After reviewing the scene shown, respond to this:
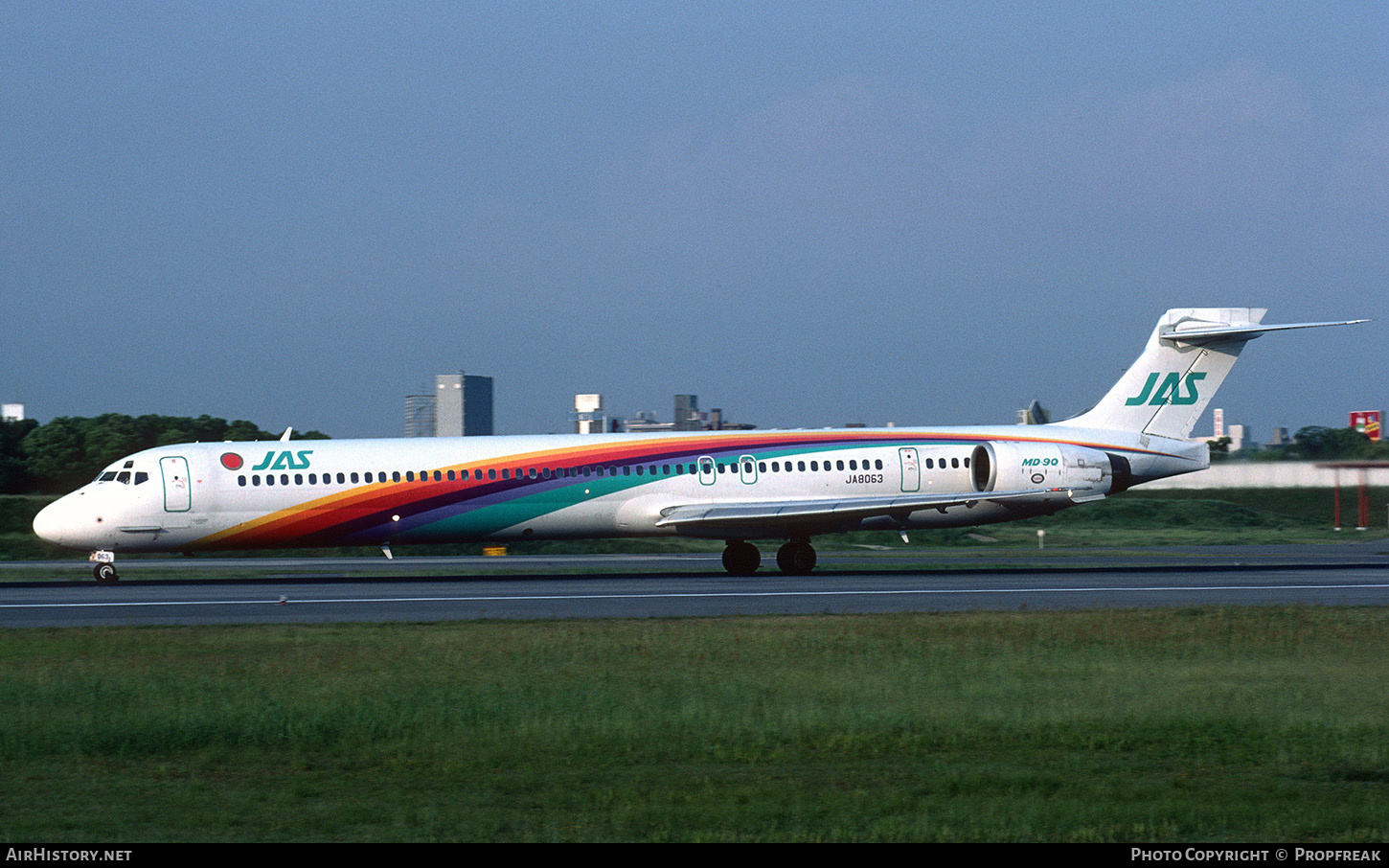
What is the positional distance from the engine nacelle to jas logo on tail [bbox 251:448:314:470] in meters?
15.5

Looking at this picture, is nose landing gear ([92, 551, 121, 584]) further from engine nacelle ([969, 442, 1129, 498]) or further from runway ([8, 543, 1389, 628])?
engine nacelle ([969, 442, 1129, 498])

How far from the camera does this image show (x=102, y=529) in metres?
29.4

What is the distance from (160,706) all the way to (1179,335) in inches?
1112

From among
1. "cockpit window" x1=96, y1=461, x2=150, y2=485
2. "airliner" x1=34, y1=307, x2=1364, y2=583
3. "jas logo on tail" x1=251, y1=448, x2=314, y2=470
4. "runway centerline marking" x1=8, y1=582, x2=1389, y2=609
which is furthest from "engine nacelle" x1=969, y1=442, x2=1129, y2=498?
"cockpit window" x1=96, y1=461, x2=150, y2=485

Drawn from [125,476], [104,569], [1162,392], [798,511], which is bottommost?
[104,569]

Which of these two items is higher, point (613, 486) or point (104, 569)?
point (613, 486)

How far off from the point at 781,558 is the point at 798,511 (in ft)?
A: 5.53

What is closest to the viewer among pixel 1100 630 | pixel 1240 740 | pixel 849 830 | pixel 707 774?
pixel 849 830

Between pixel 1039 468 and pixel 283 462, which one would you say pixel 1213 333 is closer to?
pixel 1039 468

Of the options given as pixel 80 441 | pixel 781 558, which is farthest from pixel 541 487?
pixel 80 441

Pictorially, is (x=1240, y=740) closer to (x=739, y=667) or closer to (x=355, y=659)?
(x=739, y=667)

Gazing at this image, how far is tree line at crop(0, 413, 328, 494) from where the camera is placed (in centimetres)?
6191

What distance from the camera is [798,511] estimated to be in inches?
1221
